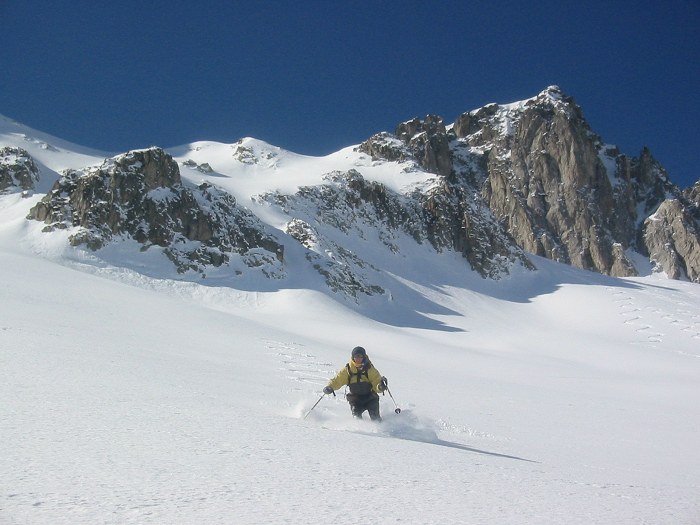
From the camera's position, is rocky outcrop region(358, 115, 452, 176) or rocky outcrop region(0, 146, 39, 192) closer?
rocky outcrop region(0, 146, 39, 192)

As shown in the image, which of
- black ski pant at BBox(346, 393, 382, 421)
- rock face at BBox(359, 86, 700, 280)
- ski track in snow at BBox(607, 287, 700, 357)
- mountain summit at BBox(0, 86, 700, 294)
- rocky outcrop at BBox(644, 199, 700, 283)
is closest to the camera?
black ski pant at BBox(346, 393, 382, 421)

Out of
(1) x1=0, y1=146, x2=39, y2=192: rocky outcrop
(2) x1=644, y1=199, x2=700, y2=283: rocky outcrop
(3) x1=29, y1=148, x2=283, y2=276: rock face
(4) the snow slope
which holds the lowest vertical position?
(4) the snow slope

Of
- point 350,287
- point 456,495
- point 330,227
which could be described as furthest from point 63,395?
point 330,227

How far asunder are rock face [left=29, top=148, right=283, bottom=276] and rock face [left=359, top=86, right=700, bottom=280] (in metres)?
63.8

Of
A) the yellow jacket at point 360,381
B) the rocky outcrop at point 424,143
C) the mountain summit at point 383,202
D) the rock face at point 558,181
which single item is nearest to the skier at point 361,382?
the yellow jacket at point 360,381

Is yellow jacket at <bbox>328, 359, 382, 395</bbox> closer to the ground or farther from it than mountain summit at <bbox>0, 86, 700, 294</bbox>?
closer to the ground

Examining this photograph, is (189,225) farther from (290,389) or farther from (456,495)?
(456,495)

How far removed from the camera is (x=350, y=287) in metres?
40.5

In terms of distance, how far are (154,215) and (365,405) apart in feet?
109

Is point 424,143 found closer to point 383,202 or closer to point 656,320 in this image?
point 383,202

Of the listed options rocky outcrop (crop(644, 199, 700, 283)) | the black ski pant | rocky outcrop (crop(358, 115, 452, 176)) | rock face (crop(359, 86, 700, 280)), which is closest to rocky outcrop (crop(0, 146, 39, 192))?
rocky outcrop (crop(358, 115, 452, 176))

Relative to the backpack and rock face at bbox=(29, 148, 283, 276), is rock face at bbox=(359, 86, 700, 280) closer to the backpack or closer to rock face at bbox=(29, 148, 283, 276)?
rock face at bbox=(29, 148, 283, 276)

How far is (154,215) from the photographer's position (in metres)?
38.8

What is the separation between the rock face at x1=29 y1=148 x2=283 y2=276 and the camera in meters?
36.7
